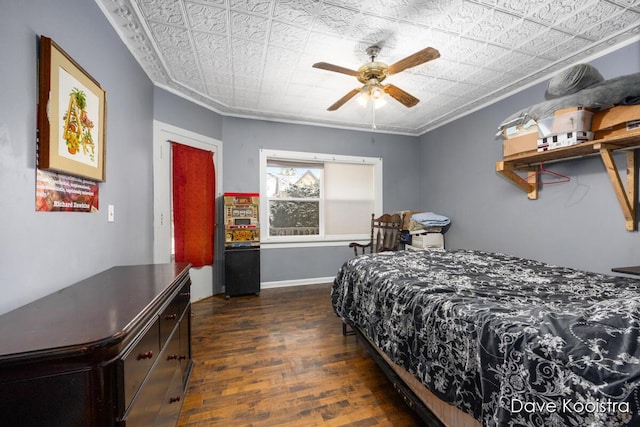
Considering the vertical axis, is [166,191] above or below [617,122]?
below

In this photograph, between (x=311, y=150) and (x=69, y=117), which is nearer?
(x=69, y=117)

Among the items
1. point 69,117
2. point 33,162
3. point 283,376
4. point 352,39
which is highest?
point 352,39

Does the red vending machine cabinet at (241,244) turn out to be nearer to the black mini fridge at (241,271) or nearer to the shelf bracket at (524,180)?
the black mini fridge at (241,271)

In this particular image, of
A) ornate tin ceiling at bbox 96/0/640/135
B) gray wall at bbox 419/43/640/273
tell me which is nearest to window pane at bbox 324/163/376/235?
gray wall at bbox 419/43/640/273

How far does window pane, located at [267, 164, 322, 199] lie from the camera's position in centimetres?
430

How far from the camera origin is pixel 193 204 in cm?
344

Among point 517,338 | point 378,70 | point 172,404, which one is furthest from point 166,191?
point 517,338

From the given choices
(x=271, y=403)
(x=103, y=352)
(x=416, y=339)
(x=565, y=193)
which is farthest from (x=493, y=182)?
(x=103, y=352)

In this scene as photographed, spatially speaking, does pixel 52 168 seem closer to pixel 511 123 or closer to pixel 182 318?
pixel 182 318

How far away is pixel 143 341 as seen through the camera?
99 cm

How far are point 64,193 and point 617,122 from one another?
3.75 meters

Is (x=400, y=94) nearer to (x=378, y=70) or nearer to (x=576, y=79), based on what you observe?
(x=378, y=70)

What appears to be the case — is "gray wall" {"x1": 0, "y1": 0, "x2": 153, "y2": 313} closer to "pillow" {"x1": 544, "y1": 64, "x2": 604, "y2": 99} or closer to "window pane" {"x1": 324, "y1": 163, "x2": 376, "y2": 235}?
"window pane" {"x1": 324, "y1": 163, "x2": 376, "y2": 235}

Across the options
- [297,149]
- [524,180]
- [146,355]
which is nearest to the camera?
[146,355]
